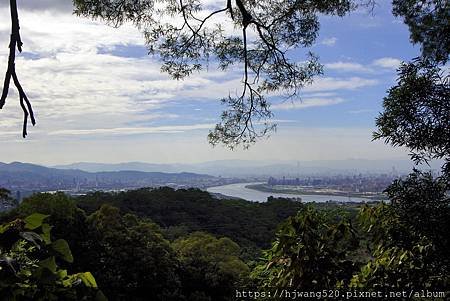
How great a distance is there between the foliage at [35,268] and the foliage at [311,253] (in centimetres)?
91

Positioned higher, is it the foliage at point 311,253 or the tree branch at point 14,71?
the tree branch at point 14,71

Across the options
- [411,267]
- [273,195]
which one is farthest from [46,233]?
[273,195]

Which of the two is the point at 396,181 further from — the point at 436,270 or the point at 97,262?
the point at 97,262

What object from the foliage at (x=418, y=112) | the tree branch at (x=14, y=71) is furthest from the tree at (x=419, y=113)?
the tree branch at (x=14, y=71)

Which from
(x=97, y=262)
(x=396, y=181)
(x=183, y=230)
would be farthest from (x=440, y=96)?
(x=183, y=230)

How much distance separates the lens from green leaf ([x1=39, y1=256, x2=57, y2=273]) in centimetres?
73

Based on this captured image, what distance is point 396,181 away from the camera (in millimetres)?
1746

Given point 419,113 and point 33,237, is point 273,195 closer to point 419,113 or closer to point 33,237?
point 419,113

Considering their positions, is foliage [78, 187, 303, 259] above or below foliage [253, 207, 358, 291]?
below

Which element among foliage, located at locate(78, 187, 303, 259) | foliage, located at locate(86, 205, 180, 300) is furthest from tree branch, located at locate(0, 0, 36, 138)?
foliage, located at locate(78, 187, 303, 259)

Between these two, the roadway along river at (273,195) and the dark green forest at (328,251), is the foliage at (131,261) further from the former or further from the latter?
the dark green forest at (328,251)

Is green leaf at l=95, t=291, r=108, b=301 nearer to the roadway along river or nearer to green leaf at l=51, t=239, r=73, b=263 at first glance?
green leaf at l=51, t=239, r=73, b=263

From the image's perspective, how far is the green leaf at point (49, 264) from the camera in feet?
2.40

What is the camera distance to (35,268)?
29.6 inches
